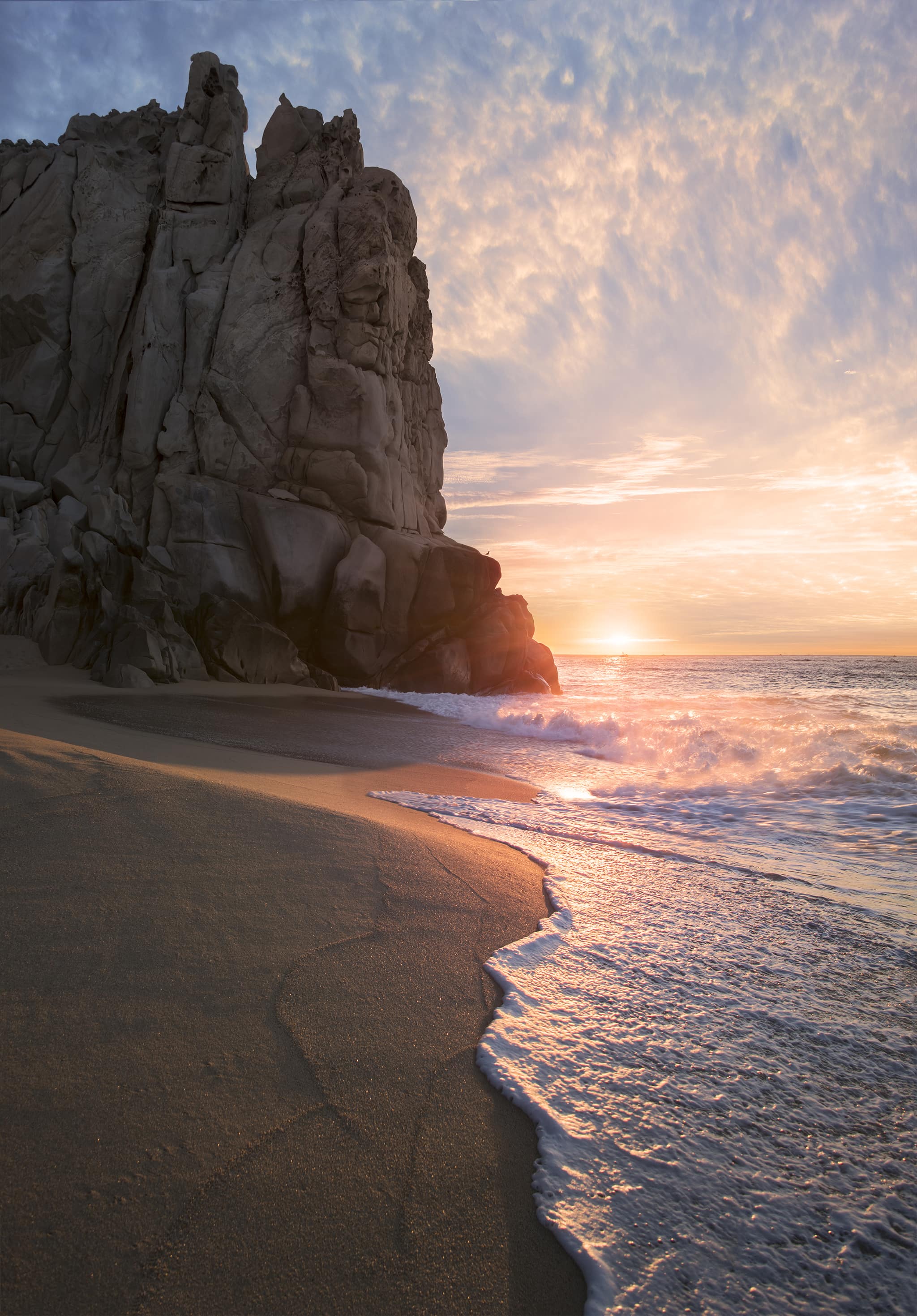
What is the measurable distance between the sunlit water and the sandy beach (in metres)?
0.17

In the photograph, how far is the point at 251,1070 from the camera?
5.84 ft

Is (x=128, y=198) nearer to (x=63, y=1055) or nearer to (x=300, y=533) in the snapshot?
(x=300, y=533)

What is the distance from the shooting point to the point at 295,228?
2394 cm

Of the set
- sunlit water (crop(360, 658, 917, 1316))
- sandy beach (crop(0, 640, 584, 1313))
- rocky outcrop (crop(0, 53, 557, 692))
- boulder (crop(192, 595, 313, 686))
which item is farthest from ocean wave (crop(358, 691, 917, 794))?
sandy beach (crop(0, 640, 584, 1313))

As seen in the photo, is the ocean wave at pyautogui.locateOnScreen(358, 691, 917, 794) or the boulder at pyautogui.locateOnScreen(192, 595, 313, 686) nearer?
the ocean wave at pyautogui.locateOnScreen(358, 691, 917, 794)

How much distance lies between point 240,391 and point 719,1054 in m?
23.9

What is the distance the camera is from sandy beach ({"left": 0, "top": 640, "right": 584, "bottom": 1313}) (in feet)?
4.20

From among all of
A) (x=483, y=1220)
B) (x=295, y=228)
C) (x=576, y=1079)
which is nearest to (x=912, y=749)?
(x=576, y=1079)

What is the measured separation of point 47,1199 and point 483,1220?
2.96 ft

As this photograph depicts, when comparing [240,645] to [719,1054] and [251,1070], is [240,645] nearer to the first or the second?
[251,1070]

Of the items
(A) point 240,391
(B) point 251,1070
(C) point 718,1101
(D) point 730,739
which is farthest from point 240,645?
(C) point 718,1101

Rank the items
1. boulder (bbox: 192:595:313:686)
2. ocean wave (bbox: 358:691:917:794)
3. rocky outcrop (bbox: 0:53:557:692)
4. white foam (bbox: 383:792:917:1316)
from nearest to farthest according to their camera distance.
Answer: white foam (bbox: 383:792:917:1316) < ocean wave (bbox: 358:691:917:794) < boulder (bbox: 192:595:313:686) < rocky outcrop (bbox: 0:53:557:692)

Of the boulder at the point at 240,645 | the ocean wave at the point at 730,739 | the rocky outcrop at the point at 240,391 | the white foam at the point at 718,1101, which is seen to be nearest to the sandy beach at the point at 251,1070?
the white foam at the point at 718,1101

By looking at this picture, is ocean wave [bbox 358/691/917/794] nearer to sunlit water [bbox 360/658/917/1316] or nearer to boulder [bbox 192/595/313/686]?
sunlit water [bbox 360/658/917/1316]
